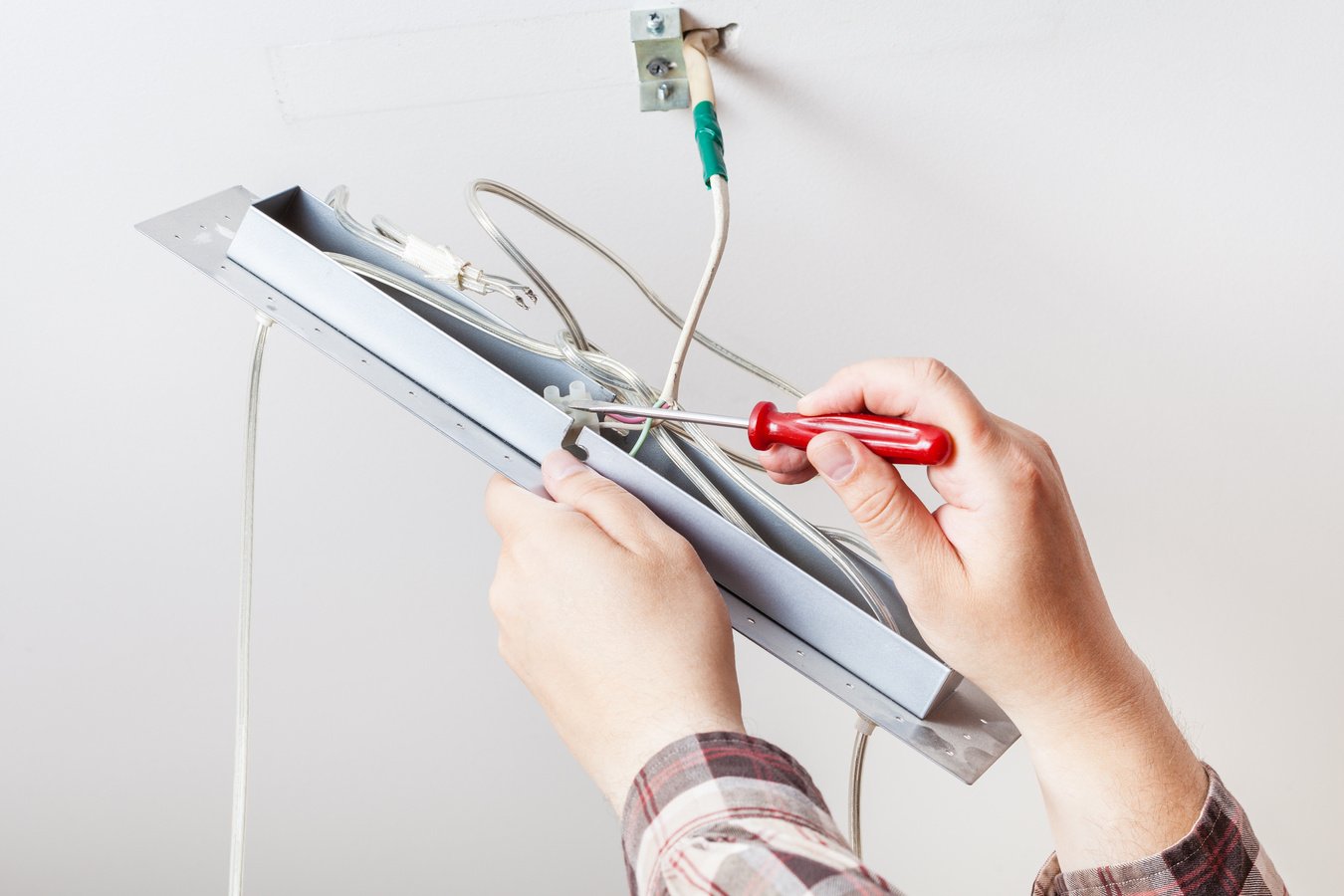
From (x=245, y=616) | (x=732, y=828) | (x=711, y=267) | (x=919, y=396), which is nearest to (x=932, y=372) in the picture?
(x=919, y=396)

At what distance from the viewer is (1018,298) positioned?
0.71 meters

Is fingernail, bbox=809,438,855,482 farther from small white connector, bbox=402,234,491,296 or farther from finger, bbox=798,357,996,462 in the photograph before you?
small white connector, bbox=402,234,491,296

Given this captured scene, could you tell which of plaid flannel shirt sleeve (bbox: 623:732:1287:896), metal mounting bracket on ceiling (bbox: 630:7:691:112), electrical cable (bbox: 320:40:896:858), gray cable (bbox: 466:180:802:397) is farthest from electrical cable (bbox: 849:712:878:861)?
metal mounting bracket on ceiling (bbox: 630:7:691:112)

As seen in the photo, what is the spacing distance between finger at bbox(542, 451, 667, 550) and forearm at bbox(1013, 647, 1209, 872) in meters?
0.23

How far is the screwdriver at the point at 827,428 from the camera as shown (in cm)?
47

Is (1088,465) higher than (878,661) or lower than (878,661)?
higher

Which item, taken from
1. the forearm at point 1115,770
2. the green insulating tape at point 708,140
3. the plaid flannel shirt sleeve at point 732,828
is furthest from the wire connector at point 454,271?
the forearm at point 1115,770

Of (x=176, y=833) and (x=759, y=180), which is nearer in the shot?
(x=759, y=180)

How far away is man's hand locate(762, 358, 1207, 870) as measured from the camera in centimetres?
48

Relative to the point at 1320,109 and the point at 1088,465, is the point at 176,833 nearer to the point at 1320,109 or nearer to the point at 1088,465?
the point at 1088,465

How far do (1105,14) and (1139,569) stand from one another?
1.52 feet

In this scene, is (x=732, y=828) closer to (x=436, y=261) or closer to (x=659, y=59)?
(x=436, y=261)

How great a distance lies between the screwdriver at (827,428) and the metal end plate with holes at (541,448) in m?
0.03

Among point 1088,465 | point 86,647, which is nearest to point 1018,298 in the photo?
point 1088,465
